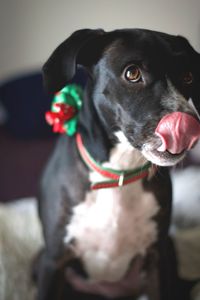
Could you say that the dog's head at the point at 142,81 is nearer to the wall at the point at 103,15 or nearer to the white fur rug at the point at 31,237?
the wall at the point at 103,15

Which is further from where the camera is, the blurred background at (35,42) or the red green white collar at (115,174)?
the red green white collar at (115,174)

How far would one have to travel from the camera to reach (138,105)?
3.04 ft

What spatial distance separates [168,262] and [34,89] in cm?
137

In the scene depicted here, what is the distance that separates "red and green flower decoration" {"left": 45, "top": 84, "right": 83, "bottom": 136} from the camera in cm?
115

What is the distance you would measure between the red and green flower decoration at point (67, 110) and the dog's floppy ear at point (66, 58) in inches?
5.9

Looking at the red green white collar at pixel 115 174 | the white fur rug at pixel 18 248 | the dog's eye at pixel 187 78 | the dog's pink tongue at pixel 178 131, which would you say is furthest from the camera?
the white fur rug at pixel 18 248

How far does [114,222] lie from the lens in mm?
1147

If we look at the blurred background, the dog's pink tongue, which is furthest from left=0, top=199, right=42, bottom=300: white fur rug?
the dog's pink tongue

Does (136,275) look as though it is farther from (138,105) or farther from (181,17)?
(181,17)

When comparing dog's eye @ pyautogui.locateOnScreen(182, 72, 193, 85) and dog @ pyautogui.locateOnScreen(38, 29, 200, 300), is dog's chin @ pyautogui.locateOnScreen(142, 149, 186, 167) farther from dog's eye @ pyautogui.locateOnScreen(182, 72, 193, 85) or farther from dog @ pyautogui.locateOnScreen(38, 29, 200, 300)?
dog's eye @ pyautogui.locateOnScreen(182, 72, 193, 85)

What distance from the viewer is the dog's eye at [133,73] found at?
36.3 inches

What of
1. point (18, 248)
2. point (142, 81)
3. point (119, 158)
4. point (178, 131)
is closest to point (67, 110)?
point (119, 158)

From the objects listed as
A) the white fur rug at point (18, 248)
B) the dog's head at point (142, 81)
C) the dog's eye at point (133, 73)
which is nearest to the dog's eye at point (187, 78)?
the dog's head at point (142, 81)

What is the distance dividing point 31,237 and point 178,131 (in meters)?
0.88
